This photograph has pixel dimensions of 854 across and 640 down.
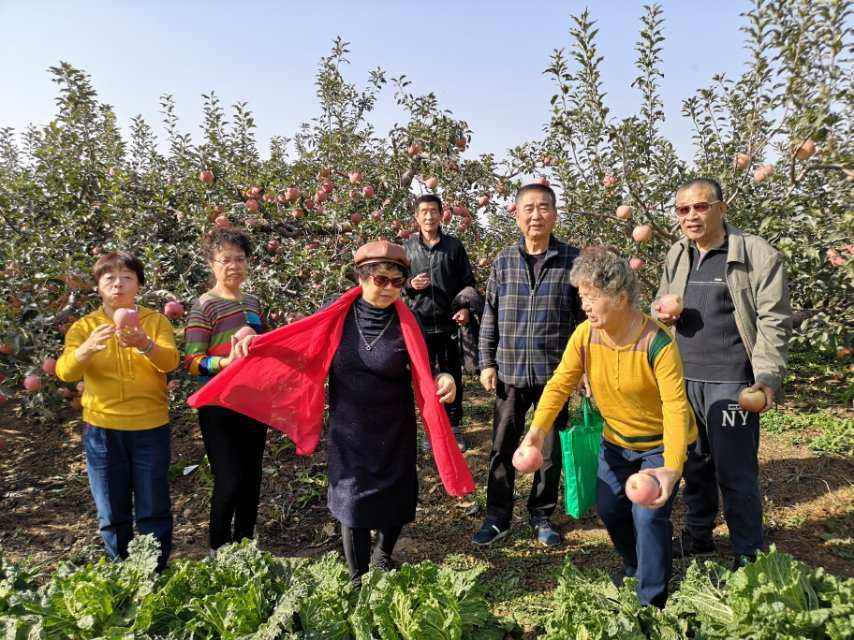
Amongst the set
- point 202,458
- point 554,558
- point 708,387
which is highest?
point 708,387

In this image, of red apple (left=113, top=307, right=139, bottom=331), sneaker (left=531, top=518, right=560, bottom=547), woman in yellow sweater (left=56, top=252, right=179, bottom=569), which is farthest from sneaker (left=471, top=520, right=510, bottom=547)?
red apple (left=113, top=307, right=139, bottom=331)

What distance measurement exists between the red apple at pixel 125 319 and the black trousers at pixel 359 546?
3.97 ft

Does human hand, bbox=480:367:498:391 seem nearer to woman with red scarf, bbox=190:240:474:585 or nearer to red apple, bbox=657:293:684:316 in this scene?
woman with red scarf, bbox=190:240:474:585

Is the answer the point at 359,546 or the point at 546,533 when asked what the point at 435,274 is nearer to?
the point at 546,533

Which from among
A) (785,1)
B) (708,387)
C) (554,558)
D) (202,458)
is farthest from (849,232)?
(202,458)

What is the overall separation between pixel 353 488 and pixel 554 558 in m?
1.32

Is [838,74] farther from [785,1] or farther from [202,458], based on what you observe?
[202,458]

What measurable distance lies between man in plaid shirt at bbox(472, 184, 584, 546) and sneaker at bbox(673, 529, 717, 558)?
66 centimetres

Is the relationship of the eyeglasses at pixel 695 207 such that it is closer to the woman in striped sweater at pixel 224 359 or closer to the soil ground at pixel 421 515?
the soil ground at pixel 421 515

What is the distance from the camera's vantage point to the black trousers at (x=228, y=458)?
2537 mm

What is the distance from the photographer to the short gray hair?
76.6 inches

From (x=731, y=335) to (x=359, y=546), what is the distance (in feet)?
6.21

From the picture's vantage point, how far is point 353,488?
2320mm

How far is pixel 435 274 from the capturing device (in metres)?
3.83
